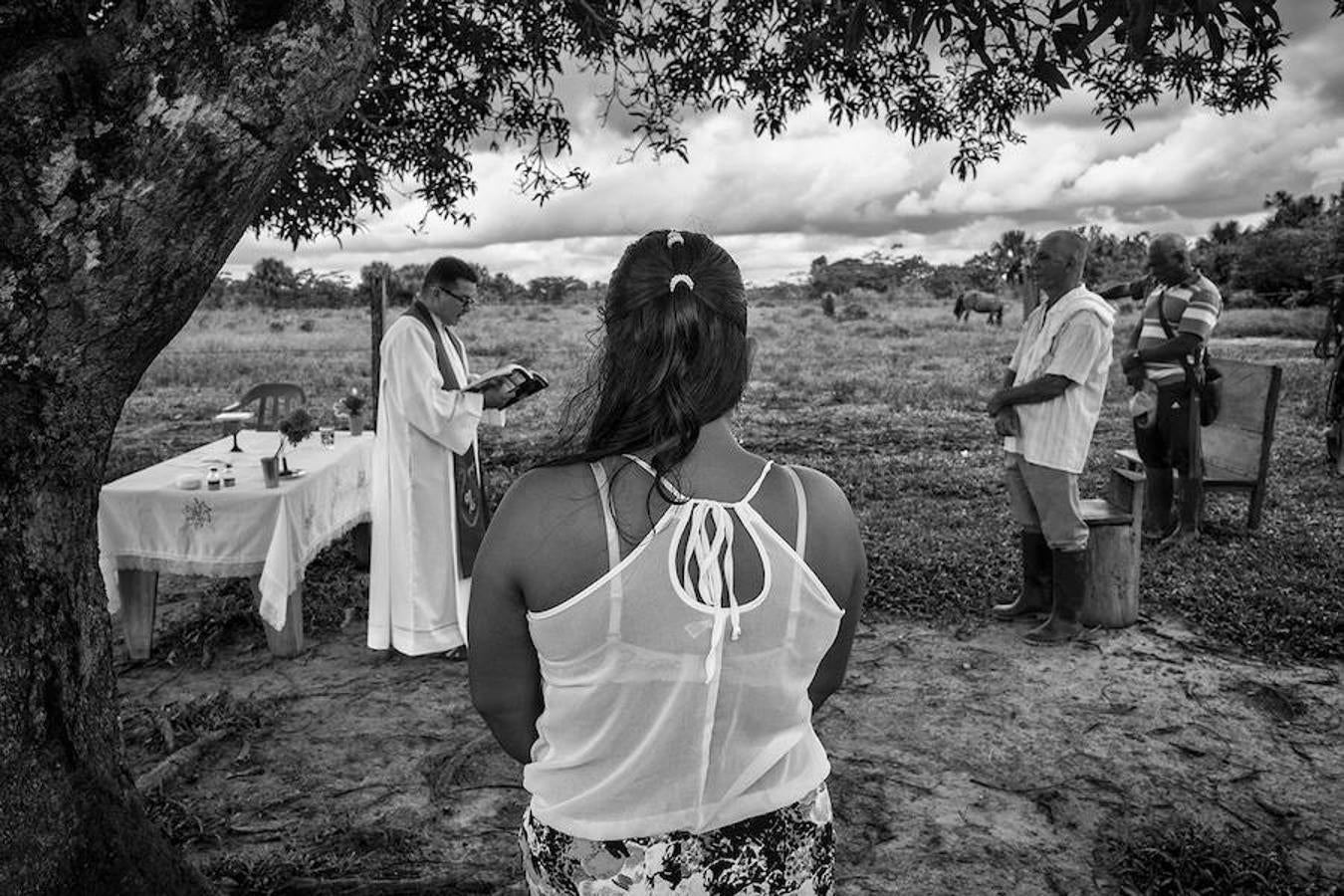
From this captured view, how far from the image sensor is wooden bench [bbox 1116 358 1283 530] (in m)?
6.91

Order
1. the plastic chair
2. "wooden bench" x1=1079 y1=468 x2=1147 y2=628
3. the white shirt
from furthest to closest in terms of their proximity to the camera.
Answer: the plastic chair, "wooden bench" x1=1079 y1=468 x2=1147 y2=628, the white shirt

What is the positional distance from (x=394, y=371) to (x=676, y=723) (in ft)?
12.7

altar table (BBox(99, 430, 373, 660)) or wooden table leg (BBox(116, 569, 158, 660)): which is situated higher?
altar table (BBox(99, 430, 373, 660))

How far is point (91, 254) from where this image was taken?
186 centimetres

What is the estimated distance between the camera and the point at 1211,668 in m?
4.93

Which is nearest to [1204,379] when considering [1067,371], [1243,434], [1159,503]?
[1243,434]

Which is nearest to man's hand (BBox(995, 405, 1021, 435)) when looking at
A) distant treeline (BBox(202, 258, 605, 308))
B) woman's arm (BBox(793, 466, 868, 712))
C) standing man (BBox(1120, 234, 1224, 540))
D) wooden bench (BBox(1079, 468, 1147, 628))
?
wooden bench (BBox(1079, 468, 1147, 628))

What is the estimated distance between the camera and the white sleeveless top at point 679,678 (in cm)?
149

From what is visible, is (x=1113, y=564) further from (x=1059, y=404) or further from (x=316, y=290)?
(x=316, y=290)

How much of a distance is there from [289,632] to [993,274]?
61.4m

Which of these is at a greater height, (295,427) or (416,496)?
(295,427)

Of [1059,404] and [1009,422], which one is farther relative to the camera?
[1009,422]

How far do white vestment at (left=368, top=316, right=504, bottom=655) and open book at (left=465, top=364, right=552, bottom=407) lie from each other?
8 cm

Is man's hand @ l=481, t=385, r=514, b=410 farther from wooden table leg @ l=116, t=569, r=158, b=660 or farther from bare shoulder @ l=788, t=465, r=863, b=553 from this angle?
bare shoulder @ l=788, t=465, r=863, b=553
